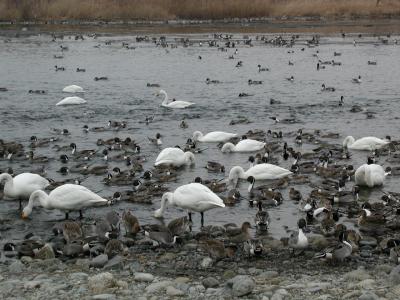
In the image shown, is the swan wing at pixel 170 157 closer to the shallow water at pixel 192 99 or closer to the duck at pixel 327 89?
the shallow water at pixel 192 99

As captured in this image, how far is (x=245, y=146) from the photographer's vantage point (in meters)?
19.8

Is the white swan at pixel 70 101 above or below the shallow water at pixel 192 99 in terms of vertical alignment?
above

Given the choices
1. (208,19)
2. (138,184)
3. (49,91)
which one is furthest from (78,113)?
(208,19)

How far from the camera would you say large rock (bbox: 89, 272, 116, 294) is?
31.4 ft

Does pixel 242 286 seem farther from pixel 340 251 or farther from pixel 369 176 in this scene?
pixel 369 176

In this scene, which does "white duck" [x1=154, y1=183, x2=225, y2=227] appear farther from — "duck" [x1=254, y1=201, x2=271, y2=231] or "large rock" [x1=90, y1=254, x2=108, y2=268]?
"large rock" [x1=90, y1=254, x2=108, y2=268]

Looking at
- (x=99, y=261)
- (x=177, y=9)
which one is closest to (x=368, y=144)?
(x=99, y=261)

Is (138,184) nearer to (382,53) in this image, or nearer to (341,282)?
(341,282)

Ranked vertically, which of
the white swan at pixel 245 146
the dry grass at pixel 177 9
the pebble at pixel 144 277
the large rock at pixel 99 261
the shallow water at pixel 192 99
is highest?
the dry grass at pixel 177 9

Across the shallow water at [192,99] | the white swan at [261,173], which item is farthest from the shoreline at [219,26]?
the white swan at [261,173]

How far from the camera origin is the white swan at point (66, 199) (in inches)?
531

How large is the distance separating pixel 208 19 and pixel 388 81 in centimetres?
4293

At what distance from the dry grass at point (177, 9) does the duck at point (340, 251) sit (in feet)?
207

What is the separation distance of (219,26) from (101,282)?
2436 inches
